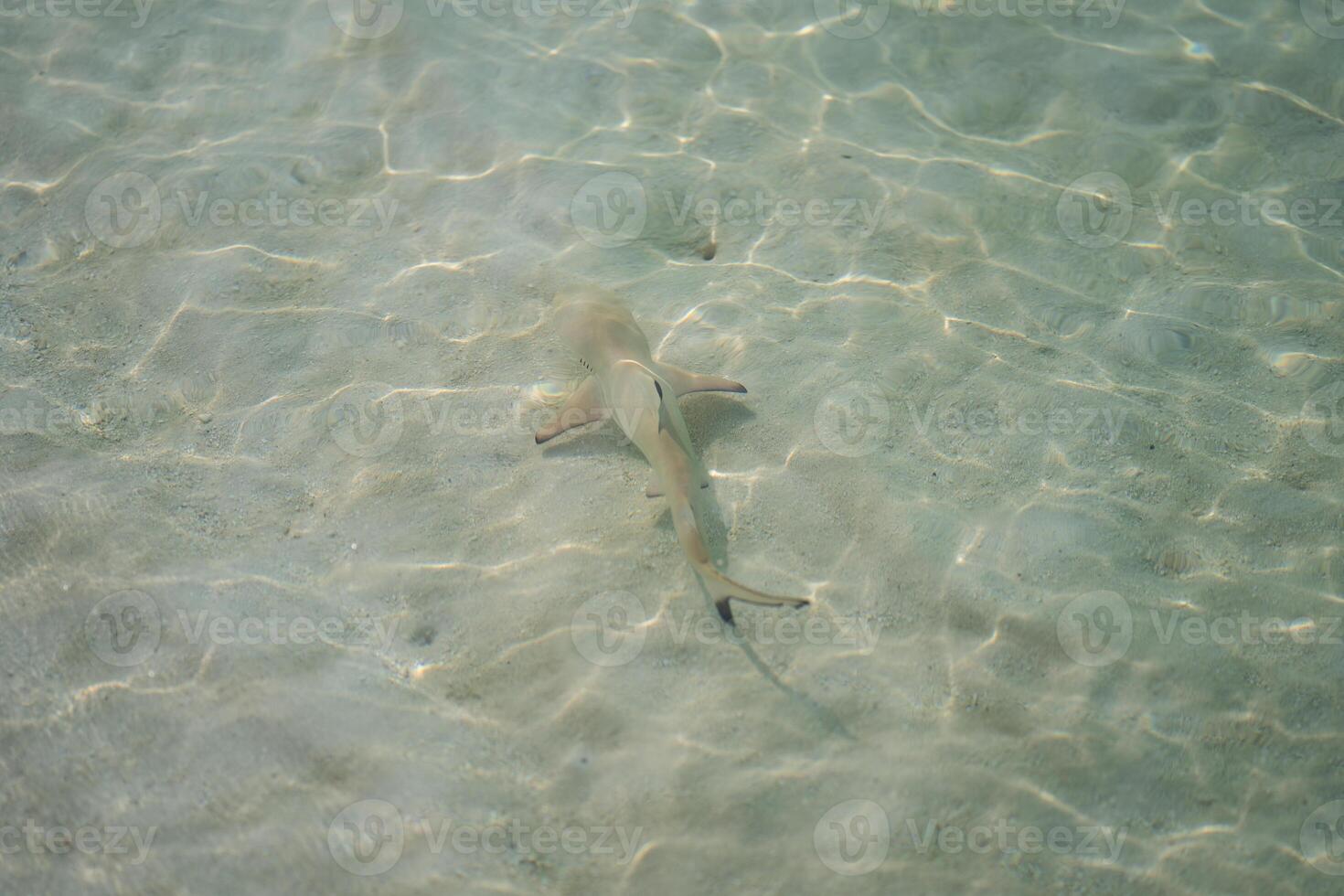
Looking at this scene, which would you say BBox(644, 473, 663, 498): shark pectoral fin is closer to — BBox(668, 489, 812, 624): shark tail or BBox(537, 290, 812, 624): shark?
BBox(537, 290, 812, 624): shark

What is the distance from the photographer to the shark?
11.6ft

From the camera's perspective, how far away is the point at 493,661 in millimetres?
3656

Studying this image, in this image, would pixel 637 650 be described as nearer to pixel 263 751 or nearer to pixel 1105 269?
pixel 263 751

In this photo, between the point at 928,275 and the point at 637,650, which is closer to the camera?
the point at 637,650

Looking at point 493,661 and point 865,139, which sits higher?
point 865,139

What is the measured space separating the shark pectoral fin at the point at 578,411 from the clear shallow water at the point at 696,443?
0.17m

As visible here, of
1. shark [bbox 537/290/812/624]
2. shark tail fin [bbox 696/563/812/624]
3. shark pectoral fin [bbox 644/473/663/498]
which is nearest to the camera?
shark tail fin [bbox 696/563/812/624]

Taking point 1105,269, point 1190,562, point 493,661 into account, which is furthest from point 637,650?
point 1105,269

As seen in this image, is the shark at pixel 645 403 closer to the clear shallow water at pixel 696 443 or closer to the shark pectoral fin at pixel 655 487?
the shark pectoral fin at pixel 655 487

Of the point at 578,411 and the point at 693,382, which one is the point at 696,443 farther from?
the point at 578,411

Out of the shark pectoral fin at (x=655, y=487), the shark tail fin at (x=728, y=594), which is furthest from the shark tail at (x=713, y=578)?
the shark pectoral fin at (x=655, y=487)

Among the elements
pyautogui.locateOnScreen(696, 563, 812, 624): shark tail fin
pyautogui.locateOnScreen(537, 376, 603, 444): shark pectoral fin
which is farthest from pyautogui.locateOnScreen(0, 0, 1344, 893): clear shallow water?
pyautogui.locateOnScreen(696, 563, 812, 624): shark tail fin

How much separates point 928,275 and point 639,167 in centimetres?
217

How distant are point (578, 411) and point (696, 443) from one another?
0.66 meters
